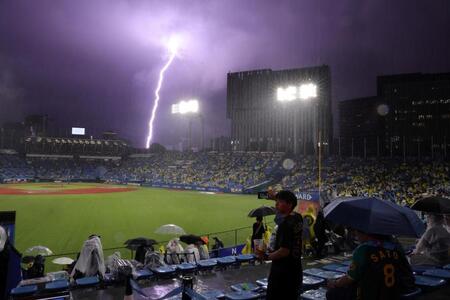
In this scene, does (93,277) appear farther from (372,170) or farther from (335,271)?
(372,170)

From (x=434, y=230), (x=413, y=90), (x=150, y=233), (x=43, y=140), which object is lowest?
(x=150, y=233)

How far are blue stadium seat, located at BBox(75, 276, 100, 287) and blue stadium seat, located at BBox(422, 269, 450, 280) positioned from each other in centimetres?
814

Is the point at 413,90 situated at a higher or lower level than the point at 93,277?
higher

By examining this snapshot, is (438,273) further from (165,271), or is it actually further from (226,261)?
(165,271)

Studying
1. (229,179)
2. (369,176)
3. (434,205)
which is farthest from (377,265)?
(229,179)

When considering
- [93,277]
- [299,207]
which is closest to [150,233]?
[299,207]

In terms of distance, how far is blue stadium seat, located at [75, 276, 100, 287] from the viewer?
25.1ft

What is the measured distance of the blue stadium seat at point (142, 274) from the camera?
327 inches

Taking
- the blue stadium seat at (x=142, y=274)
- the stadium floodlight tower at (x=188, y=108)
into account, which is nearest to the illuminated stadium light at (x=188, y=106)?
the stadium floodlight tower at (x=188, y=108)

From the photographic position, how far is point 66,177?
234ft

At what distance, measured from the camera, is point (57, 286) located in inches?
276

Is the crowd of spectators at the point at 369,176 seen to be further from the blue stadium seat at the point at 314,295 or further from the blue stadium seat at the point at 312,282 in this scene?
the blue stadium seat at the point at 314,295

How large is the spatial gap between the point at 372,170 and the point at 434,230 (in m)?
39.6

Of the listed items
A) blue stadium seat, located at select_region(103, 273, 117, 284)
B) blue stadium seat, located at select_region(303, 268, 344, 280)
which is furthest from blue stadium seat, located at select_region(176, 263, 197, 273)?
blue stadium seat, located at select_region(303, 268, 344, 280)
